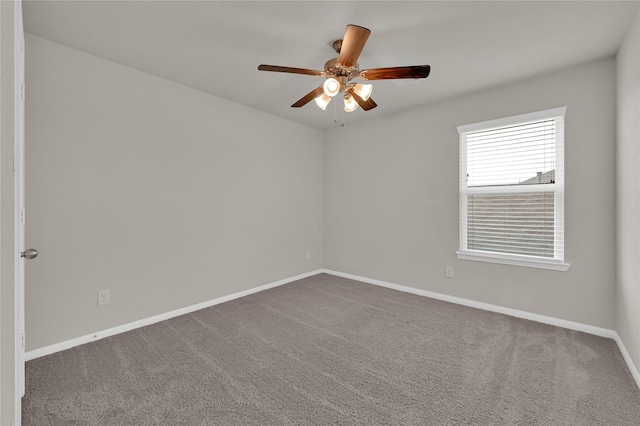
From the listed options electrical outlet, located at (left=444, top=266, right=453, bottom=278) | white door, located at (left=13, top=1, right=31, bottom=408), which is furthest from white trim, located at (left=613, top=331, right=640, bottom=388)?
white door, located at (left=13, top=1, right=31, bottom=408)

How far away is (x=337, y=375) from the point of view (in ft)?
6.51

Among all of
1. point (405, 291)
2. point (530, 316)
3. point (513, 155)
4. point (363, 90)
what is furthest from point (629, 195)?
point (405, 291)

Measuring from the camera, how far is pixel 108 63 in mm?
2541

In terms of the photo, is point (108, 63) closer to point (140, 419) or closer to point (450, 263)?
point (140, 419)

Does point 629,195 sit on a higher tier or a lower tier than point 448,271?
higher

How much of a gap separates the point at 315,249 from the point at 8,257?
12.7 ft

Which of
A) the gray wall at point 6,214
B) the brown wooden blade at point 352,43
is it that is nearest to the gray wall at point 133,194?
the gray wall at point 6,214

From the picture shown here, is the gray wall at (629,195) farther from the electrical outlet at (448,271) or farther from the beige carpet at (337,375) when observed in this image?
the electrical outlet at (448,271)

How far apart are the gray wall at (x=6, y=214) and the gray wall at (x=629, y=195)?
3399 mm

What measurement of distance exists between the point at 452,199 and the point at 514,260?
3.06 feet

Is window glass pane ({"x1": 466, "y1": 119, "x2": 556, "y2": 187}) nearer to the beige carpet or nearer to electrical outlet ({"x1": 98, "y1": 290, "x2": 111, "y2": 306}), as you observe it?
the beige carpet

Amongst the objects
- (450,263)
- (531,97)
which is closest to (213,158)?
(450,263)

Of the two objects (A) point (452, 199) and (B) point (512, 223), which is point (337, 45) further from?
(B) point (512, 223)

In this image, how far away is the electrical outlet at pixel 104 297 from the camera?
2.51 metres
